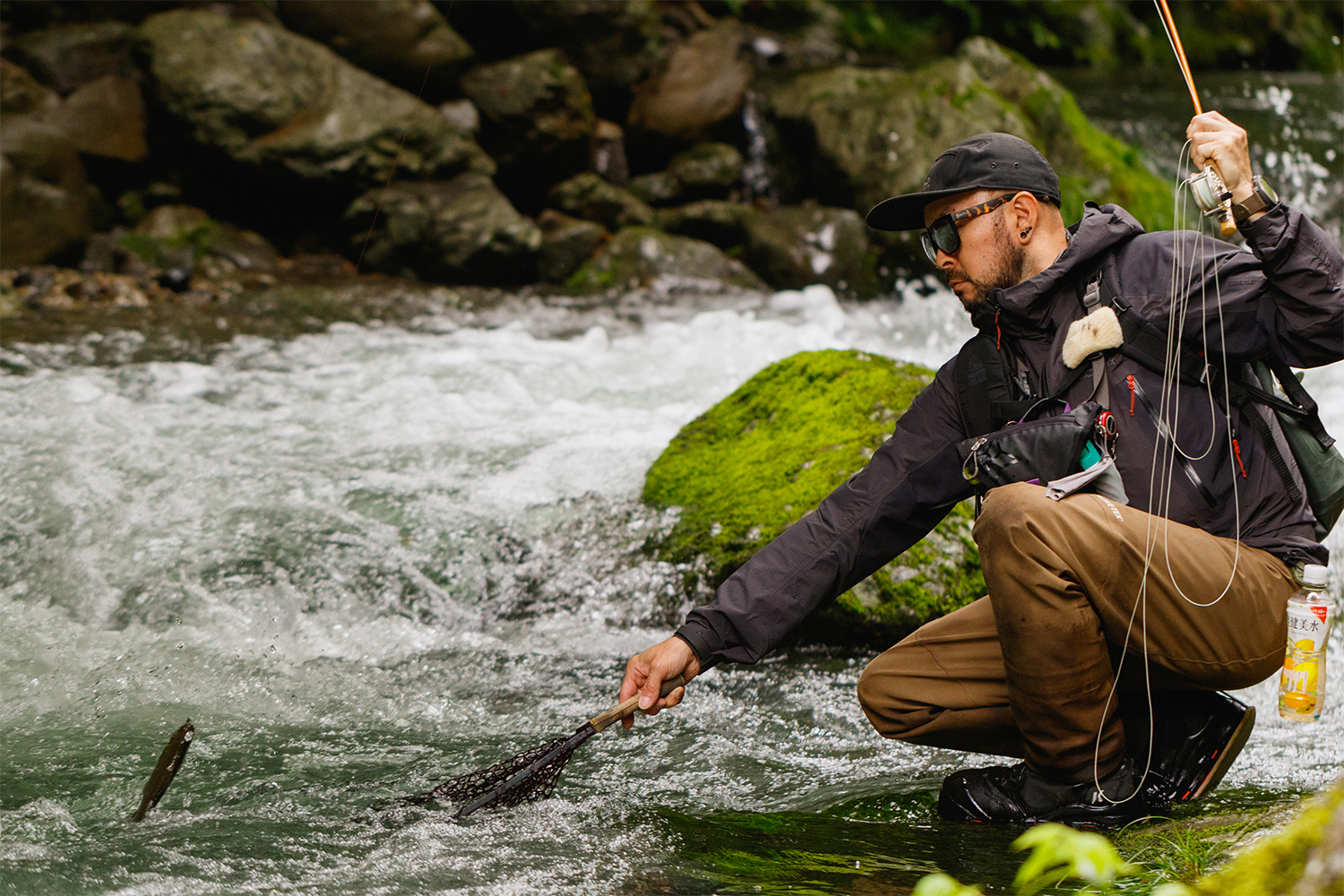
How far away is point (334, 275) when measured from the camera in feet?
38.1

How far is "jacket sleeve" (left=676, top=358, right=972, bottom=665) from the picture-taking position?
321 cm

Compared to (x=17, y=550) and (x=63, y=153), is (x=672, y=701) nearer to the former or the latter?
(x=17, y=550)

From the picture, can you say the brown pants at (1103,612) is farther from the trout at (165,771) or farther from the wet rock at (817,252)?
the wet rock at (817,252)

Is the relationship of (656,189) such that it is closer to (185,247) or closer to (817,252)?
(817,252)

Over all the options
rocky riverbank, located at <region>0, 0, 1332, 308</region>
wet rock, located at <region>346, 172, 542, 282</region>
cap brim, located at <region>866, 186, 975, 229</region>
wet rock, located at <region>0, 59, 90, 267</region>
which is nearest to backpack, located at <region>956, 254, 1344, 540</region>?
cap brim, located at <region>866, 186, 975, 229</region>

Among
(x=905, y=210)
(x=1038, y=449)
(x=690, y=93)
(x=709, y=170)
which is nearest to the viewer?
(x=1038, y=449)

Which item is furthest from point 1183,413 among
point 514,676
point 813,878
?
point 514,676

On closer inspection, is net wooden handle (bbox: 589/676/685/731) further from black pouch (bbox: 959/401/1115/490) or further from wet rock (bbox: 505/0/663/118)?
wet rock (bbox: 505/0/663/118)

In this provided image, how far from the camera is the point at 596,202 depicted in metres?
13.0

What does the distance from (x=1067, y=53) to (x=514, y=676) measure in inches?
683

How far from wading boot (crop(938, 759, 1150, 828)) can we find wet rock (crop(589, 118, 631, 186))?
11.7m

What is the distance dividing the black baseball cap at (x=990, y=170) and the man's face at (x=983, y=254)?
1.6 inches

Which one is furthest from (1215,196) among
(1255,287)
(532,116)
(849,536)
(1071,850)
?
(532,116)

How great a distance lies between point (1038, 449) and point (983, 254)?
0.67 meters
